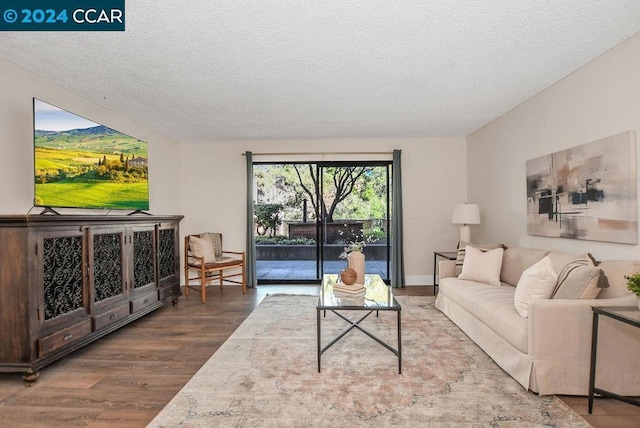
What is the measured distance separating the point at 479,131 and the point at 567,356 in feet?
12.7

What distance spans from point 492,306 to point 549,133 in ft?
Result: 6.71

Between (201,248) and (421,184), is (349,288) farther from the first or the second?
(421,184)

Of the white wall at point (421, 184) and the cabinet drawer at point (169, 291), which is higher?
the white wall at point (421, 184)

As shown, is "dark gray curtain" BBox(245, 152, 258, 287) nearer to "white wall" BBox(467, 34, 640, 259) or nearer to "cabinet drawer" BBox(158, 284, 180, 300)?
"cabinet drawer" BBox(158, 284, 180, 300)

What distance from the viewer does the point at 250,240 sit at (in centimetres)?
575

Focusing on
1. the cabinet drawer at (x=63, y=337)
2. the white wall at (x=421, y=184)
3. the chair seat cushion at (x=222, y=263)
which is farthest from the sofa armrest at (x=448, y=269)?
the cabinet drawer at (x=63, y=337)

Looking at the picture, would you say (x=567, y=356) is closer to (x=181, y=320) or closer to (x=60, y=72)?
(x=181, y=320)

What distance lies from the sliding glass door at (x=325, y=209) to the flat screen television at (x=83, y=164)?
2.12m

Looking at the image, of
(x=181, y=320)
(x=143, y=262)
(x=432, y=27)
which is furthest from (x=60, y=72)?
(x=432, y=27)

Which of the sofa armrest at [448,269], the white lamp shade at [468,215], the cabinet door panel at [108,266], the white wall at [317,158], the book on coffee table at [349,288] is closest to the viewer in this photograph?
the book on coffee table at [349,288]

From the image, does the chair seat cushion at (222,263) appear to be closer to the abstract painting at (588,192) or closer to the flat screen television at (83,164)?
the flat screen television at (83,164)

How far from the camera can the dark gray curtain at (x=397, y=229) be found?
223 inches

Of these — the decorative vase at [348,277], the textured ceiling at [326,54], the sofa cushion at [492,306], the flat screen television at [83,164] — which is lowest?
the sofa cushion at [492,306]

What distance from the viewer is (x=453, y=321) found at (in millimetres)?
3707
